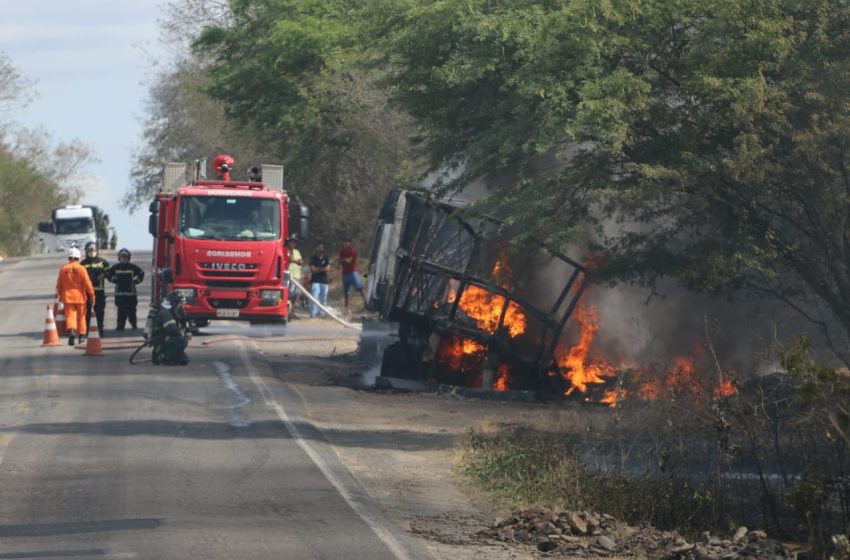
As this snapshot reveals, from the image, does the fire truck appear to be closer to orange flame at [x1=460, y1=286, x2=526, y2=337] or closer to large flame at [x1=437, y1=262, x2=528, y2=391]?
large flame at [x1=437, y1=262, x2=528, y2=391]

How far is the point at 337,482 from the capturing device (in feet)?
41.4

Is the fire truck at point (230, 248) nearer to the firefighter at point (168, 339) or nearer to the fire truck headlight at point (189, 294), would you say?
the fire truck headlight at point (189, 294)

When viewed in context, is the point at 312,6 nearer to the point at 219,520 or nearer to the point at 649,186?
the point at 649,186

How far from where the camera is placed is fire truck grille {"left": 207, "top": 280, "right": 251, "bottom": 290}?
25281 millimetres

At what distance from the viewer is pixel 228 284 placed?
25.3 m

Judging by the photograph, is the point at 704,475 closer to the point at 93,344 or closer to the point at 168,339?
the point at 168,339

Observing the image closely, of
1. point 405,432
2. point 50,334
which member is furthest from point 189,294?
point 405,432

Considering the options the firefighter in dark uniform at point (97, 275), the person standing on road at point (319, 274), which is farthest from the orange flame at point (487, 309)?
the person standing on road at point (319, 274)

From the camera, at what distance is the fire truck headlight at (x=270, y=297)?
83.8 ft

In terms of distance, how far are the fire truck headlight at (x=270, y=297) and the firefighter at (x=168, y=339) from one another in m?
3.54

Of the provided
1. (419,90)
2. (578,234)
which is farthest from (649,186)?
(419,90)

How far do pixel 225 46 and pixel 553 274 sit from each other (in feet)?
79.6

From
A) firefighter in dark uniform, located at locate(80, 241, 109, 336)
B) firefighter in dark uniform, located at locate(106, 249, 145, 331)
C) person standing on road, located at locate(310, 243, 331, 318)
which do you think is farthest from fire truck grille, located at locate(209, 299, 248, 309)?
person standing on road, located at locate(310, 243, 331, 318)

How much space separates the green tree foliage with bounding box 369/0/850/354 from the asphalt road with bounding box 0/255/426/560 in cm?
478
